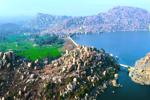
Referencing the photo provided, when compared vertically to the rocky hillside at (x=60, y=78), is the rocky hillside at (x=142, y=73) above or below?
below

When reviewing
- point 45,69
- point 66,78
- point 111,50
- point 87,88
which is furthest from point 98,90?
point 111,50

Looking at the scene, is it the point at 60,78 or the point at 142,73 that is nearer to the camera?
the point at 60,78

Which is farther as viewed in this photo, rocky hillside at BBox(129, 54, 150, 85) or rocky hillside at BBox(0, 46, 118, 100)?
rocky hillside at BBox(129, 54, 150, 85)

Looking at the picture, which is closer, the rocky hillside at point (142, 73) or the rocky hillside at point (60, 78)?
the rocky hillside at point (60, 78)

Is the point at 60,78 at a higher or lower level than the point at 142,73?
higher

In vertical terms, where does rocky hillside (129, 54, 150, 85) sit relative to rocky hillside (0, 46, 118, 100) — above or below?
below
